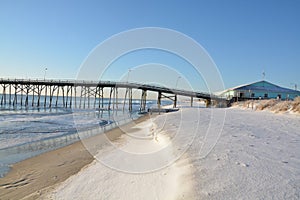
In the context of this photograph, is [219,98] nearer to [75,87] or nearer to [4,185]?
[75,87]

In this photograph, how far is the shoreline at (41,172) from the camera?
4.79m

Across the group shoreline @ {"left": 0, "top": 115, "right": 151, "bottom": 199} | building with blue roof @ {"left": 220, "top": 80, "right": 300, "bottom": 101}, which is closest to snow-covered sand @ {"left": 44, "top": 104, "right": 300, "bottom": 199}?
shoreline @ {"left": 0, "top": 115, "right": 151, "bottom": 199}

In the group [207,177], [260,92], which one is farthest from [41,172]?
[260,92]

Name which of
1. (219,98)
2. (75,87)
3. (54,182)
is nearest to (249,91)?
(219,98)

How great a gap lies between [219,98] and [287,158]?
1338 inches

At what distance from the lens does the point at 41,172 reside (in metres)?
6.10

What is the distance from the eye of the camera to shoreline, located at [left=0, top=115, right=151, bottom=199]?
4.79m

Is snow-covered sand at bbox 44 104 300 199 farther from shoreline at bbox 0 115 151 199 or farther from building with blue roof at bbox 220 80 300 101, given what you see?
building with blue roof at bbox 220 80 300 101

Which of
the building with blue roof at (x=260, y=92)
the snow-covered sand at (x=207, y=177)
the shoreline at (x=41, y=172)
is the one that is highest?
the building with blue roof at (x=260, y=92)

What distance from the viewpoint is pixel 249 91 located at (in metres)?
37.8

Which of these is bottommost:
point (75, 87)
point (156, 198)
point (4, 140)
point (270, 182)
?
point (4, 140)

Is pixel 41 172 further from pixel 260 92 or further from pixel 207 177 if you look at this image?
pixel 260 92

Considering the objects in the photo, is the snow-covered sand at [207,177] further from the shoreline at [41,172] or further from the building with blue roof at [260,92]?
the building with blue roof at [260,92]

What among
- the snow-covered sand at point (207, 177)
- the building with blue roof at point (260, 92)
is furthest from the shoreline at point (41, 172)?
the building with blue roof at point (260, 92)
